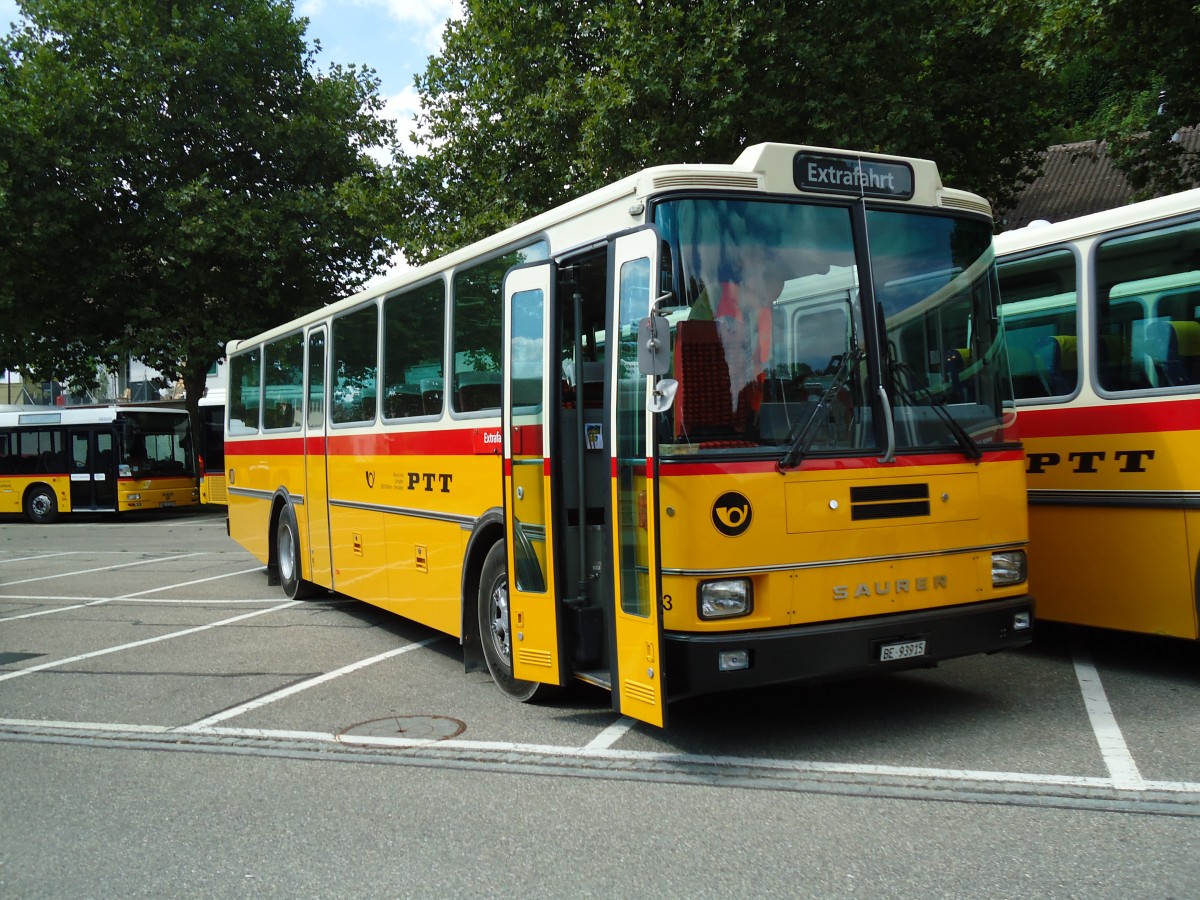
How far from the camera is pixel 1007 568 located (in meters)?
6.23

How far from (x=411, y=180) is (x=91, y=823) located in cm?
1854

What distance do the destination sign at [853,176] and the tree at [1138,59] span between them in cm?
892

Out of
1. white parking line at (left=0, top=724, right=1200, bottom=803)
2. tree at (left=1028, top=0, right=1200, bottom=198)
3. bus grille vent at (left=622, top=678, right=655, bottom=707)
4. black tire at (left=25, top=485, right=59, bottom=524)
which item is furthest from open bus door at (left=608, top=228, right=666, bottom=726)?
black tire at (left=25, top=485, right=59, bottom=524)

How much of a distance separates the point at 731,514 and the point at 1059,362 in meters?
3.36

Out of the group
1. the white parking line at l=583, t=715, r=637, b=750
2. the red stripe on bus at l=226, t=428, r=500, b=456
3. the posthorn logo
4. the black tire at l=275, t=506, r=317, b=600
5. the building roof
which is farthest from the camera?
the building roof

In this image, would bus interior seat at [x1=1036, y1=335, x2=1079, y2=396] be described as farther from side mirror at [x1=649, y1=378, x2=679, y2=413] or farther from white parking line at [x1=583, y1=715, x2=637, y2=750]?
white parking line at [x1=583, y1=715, x2=637, y2=750]

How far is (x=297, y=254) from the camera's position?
98.7 ft

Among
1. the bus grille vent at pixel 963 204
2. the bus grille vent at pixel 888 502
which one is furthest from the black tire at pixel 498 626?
the bus grille vent at pixel 963 204

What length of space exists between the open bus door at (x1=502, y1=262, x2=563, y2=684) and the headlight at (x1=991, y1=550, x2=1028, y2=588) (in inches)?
92.3

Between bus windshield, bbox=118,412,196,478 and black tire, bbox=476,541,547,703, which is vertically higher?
bus windshield, bbox=118,412,196,478

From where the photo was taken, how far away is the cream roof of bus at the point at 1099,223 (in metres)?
6.80

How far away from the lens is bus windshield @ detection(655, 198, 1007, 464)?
550 cm

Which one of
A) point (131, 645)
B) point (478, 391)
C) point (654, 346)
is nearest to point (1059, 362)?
point (654, 346)

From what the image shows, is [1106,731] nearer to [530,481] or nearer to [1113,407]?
[1113,407]
